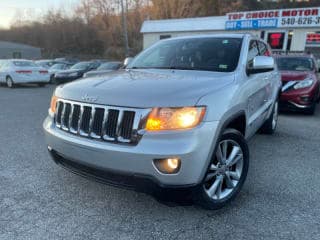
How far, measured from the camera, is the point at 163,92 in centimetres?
252

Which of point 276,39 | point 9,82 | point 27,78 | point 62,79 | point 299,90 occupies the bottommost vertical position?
point 62,79

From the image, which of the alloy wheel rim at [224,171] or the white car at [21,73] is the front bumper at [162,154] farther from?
the white car at [21,73]

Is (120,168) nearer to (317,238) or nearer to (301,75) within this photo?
(317,238)

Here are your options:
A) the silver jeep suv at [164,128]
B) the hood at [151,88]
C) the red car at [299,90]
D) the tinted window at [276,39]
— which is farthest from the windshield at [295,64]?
the tinted window at [276,39]

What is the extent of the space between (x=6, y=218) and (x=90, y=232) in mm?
856

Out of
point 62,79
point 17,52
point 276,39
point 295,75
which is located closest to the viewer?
point 295,75

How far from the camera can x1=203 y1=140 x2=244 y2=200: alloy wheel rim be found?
2797mm

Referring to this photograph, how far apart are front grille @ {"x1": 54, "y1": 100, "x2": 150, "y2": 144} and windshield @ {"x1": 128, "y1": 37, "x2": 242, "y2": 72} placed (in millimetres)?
1352

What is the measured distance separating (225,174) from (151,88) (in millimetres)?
1153

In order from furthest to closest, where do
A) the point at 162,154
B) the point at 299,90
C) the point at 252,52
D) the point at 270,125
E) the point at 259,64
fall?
the point at 299,90 → the point at 270,125 → the point at 252,52 → the point at 259,64 → the point at 162,154

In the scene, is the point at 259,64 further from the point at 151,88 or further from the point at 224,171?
the point at 151,88

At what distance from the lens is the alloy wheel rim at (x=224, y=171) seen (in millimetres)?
2797

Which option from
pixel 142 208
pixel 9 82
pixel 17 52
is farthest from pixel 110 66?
pixel 17 52

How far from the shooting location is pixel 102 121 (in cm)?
256
